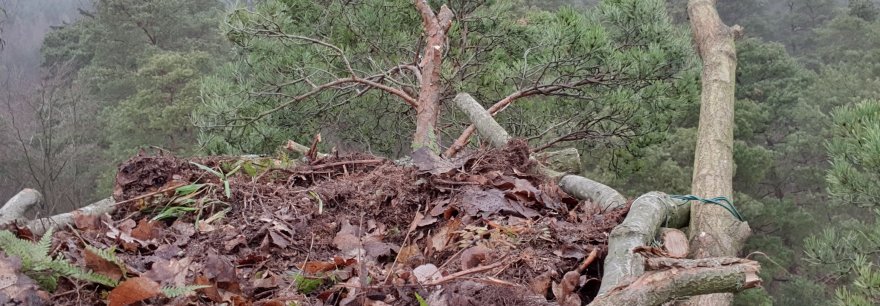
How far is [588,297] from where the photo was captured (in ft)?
5.23

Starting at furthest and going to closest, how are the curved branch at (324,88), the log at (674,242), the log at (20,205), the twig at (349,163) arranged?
the curved branch at (324,88) < the twig at (349,163) < the log at (20,205) < the log at (674,242)

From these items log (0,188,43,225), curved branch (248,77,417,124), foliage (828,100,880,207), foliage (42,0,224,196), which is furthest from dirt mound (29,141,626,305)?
foliage (42,0,224,196)

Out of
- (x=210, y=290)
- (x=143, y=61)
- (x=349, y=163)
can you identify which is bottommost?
(x=210, y=290)

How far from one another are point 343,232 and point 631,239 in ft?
3.10

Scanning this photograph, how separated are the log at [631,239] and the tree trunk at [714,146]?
1.27 feet

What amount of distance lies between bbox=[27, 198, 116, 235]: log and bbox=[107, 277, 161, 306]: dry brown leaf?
81 centimetres

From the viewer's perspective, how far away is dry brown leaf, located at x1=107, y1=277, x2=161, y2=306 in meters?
1.33

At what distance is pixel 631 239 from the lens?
1.58m

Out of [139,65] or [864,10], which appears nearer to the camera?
[139,65]

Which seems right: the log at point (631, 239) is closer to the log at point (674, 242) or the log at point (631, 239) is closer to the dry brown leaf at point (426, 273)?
the log at point (674, 242)

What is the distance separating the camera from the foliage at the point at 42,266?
1.39 metres

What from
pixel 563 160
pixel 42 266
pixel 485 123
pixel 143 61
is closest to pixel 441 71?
pixel 485 123

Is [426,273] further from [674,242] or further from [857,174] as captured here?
[857,174]

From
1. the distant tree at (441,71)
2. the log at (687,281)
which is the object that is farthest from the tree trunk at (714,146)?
the log at (687,281)
